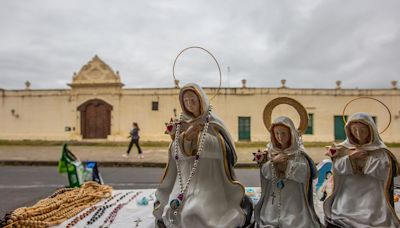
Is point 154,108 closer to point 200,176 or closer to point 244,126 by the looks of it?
point 244,126

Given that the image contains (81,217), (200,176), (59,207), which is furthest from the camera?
(59,207)

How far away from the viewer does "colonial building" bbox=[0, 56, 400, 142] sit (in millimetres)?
21188

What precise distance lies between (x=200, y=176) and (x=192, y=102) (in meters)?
0.89

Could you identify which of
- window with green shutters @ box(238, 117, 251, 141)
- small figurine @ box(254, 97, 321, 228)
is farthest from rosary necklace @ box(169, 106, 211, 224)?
window with green shutters @ box(238, 117, 251, 141)

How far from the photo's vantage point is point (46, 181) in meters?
8.78

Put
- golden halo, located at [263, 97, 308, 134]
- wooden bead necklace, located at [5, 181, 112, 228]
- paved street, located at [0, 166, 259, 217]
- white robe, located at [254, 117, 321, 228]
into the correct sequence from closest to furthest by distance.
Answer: white robe, located at [254, 117, 321, 228], golden halo, located at [263, 97, 308, 134], wooden bead necklace, located at [5, 181, 112, 228], paved street, located at [0, 166, 259, 217]

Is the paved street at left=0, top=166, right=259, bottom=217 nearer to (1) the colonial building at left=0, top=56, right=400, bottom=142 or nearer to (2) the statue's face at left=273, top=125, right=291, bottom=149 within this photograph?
(2) the statue's face at left=273, top=125, right=291, bottom=149

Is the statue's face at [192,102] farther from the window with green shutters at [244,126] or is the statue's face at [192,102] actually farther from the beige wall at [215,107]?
the window with green shutters at [244,126]

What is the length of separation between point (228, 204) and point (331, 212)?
1402 millimetres

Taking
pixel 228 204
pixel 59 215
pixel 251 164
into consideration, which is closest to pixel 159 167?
pixel 251 164

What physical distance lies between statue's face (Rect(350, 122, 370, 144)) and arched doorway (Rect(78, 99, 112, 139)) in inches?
751

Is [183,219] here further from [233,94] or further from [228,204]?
[233,94]

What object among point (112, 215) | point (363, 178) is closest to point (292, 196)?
point (363, 178)

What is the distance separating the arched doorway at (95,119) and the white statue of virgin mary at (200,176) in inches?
720
